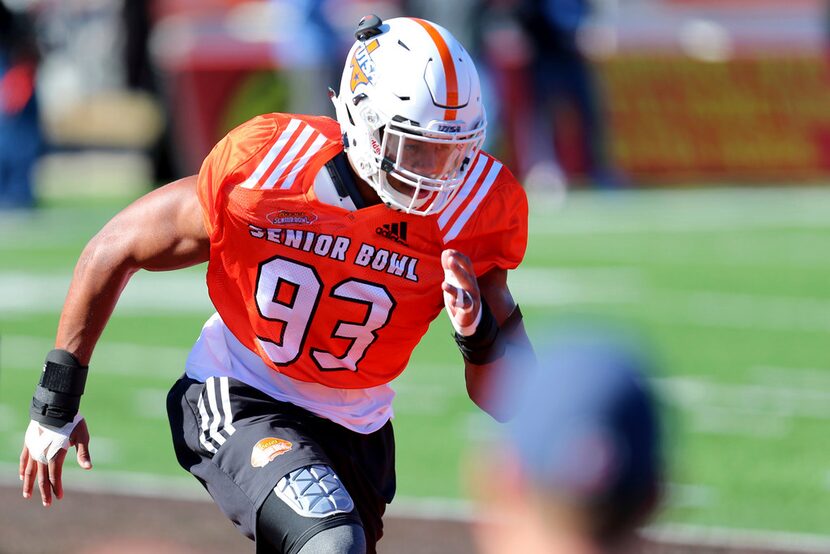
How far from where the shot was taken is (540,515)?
1.91 metres

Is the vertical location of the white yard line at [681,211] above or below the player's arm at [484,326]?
below

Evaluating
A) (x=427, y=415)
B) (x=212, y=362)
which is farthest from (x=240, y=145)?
(x=427, y=415)

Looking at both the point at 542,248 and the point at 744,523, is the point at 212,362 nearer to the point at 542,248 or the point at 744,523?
the point at 744,523

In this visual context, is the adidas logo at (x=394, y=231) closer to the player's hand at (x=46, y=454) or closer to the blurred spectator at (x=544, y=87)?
the player's hand at (x=46, y=454)

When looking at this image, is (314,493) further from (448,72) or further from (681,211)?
(681,211)

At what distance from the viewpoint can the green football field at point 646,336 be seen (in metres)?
7.35

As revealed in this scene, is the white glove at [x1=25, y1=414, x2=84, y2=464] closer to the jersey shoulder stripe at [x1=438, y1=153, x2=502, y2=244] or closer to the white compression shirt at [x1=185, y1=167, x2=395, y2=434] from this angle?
the white compression shirt at [x1=185, y1=167, x2=395, y2=434]

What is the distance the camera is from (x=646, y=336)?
208 inches

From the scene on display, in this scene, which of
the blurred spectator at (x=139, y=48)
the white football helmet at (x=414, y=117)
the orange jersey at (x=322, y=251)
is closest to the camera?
the white football helmet at (x=414, y=117)

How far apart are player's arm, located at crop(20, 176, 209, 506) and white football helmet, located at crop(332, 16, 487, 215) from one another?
0.55 meters

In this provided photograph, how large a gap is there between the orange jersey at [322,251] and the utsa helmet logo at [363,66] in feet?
0.79

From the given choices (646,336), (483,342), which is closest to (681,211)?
(646,336)

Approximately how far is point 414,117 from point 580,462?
8.59 feet

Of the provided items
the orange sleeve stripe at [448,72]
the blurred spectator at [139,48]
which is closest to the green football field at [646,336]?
the orange sleeve stripe at [448,72]
